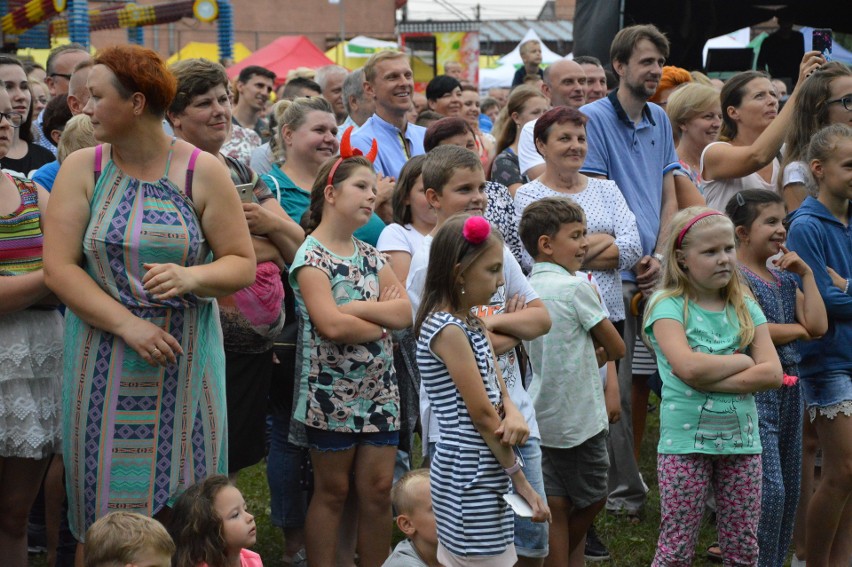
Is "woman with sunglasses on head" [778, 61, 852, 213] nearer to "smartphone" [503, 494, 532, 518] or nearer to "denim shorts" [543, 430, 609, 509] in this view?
"denim shorts" [543, 430, 609, 509]

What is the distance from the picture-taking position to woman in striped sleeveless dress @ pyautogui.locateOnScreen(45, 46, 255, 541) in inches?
132

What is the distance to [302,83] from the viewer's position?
25.7 feet

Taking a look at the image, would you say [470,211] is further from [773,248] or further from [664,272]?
[773,248]

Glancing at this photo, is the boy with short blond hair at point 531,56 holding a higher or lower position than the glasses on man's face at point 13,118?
lower

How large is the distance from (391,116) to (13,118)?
217 centimetres

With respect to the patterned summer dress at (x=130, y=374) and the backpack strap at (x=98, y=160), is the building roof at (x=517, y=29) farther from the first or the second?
the patterned summer dress at (x=130, y=374)

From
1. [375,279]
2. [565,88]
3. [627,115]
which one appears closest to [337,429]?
[375,279]

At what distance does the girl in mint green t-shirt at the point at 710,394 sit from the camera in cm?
411

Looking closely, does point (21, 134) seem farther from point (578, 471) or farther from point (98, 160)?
point (578, 471)

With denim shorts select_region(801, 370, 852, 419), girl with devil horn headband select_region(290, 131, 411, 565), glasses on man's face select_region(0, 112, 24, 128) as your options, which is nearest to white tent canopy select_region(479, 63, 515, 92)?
glasses on man's face select_region(0, 112, 24, 128)

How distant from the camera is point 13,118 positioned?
4.78 m

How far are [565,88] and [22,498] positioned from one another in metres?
4.69

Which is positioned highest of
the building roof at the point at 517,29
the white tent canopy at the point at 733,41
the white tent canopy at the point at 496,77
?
the white tent canopy at the point at 733,41

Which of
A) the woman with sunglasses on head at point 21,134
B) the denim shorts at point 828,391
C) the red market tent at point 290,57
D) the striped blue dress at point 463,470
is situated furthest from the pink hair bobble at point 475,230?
the red market tent at point 290,57
